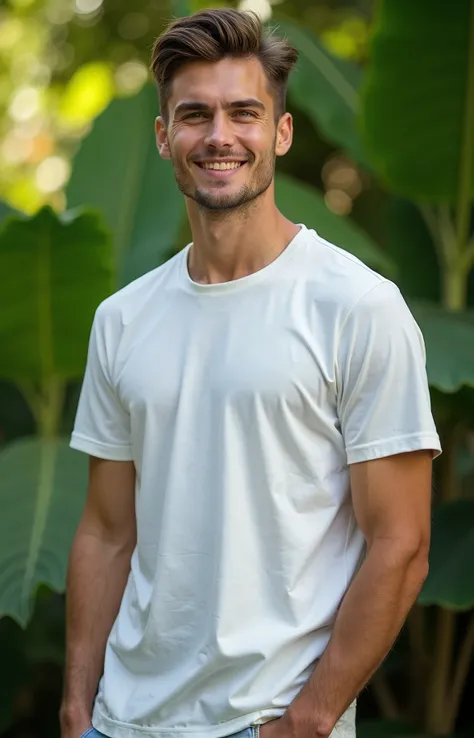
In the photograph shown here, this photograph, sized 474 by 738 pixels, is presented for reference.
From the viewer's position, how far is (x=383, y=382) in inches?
72.4

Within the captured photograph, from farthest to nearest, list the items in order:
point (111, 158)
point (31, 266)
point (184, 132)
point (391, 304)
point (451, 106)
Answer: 1. point (111, 158)
2. point (451, 106)
3. point (31, 266)
4. point (184, 132)
5. point (391, 304)

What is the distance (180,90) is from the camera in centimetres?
204

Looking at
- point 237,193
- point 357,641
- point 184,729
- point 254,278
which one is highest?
point 237,193

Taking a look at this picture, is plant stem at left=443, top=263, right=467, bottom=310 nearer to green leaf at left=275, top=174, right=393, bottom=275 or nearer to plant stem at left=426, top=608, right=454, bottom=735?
green leaf at left=275, top=174, right=393, bottom=275

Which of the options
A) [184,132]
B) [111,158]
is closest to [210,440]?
[184,132]

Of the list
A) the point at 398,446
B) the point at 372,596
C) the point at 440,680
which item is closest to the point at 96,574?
the point at 372,596

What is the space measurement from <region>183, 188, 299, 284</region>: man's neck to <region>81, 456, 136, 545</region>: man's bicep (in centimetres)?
44

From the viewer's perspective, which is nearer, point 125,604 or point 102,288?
point 125,604

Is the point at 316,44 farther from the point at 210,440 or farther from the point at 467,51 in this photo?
the point at 210,440

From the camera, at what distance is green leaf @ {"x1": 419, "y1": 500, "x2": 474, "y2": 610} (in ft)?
9.55

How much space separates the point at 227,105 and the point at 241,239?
234 millimetres

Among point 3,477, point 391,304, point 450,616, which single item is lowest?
point 450,616

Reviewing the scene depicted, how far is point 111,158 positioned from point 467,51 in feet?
4.50

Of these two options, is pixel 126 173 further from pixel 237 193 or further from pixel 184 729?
pixel 184 729
